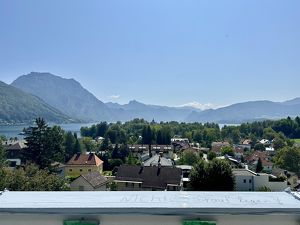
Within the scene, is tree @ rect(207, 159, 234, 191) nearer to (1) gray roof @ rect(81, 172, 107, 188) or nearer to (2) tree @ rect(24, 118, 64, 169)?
(1) gray roof @ rect(81, 172, 107, 188)

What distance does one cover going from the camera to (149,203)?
4.97m

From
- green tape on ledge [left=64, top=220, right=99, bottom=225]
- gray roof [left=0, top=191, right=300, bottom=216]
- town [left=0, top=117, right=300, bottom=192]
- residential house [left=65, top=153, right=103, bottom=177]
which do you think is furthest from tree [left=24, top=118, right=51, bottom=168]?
green tape on ledge [left=64, top=220, right=99, bottom=225]

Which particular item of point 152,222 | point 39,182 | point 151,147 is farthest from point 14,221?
point 151,147

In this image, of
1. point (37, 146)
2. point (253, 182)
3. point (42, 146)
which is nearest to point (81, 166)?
point (42, 146)

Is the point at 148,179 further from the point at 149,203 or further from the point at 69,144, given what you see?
the point at 69,144

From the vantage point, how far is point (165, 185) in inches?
1110

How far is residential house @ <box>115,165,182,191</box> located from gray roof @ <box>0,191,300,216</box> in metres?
22.7

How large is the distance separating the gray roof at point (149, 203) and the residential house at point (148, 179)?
2273cm

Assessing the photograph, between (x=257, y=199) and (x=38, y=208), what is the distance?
3372mm

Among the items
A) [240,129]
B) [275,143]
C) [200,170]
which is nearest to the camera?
[200,170]

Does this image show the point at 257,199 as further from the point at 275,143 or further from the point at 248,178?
the point at 275,143

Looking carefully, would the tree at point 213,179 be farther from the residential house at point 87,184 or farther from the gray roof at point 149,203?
the gray roof at point 149,203

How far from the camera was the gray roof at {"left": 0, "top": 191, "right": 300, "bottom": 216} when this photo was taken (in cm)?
475

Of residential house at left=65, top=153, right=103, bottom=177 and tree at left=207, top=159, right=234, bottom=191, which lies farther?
residential house at left=65, top=153, right=103, bottom=177
